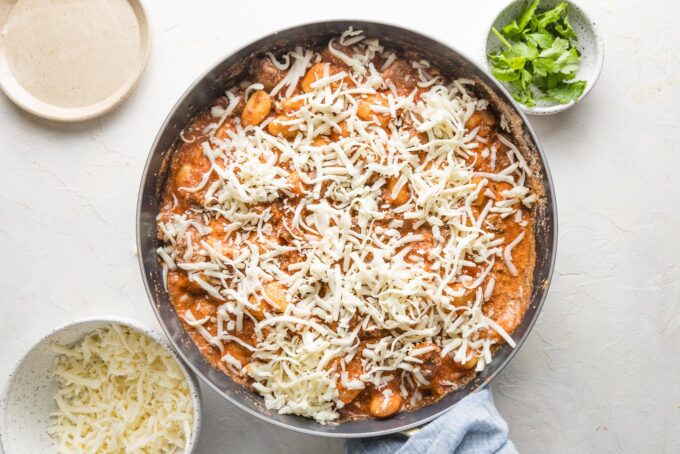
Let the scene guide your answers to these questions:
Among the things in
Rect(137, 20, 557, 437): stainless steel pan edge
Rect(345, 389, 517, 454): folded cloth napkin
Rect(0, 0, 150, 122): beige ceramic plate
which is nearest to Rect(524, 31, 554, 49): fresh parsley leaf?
Rect(137, 20, 557, 437): stainless steel pan edge

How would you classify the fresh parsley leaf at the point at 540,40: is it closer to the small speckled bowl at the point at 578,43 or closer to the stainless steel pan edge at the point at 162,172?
the small speckled bowl at the point at 578,43

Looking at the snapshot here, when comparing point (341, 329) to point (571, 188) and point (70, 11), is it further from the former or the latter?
point (70, 11)

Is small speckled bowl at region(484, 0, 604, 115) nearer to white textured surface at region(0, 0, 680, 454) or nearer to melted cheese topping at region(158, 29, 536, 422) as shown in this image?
white textured surface at region(0, 0, 680, 454)

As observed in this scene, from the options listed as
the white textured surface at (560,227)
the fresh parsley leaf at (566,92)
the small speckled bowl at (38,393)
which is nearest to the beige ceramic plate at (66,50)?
the white textured surface at (560,227)

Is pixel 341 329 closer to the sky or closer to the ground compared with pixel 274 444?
closer to the sky

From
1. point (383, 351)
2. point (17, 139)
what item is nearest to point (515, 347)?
point (383, 351)

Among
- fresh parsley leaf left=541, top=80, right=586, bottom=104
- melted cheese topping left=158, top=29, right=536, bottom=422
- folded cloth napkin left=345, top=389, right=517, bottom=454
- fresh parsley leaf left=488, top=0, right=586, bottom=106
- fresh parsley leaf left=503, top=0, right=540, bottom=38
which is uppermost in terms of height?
fresh parsley leaf left=503, top=0, right=540, bottom=38

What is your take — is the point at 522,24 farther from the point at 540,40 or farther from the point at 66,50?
the point at 66,50
